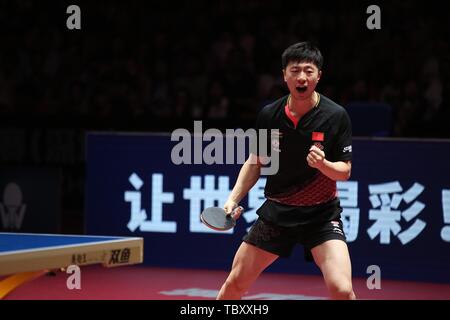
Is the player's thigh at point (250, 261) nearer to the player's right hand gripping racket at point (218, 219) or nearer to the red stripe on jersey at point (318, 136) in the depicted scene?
the player's right hand gripping racket at point (218, 219)

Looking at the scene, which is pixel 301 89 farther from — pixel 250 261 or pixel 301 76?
pixel 250 261

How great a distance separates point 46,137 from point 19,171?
1.70 meters

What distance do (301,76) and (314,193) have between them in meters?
0.68

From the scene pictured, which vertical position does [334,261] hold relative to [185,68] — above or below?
below

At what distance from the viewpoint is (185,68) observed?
1268 centimetres

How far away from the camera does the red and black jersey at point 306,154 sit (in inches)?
221

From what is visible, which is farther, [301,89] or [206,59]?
[206,59]

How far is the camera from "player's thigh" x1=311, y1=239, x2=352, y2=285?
5293 millimetres

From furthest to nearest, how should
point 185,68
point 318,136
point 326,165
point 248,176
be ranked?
point 185,68, point 248,176, point 318,136, point 326,165

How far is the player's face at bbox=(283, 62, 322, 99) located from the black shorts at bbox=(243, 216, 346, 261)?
76 centimetres

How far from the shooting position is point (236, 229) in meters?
9.19

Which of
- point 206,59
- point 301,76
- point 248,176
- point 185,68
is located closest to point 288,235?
point 248,176

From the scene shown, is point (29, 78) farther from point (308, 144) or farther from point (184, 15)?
point (308, 144)

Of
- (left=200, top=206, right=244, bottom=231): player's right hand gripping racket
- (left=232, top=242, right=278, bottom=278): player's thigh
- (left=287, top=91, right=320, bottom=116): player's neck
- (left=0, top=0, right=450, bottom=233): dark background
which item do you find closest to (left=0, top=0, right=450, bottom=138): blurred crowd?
(left=0, top=0, right=450, bottom=233): dark background
